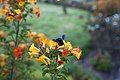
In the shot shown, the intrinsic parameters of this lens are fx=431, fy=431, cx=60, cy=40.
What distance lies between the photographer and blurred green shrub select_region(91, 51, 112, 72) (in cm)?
1092

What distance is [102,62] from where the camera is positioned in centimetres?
1094

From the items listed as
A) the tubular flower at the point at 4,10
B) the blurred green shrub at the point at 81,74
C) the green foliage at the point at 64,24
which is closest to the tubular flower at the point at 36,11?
the tubular flower at the point at 4,10

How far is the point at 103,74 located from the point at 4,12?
668 cm

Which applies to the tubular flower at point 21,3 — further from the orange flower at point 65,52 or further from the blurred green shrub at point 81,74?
the blurred green shrub at point 81,74

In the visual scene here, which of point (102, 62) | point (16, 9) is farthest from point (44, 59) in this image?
point (102, 62)

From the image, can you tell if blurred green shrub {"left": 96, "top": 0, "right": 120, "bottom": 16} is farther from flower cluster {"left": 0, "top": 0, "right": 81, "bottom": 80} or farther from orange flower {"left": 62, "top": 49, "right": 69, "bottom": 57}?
orange flower {"left": 62, "top": 49, "right": 69, "bottom": 57}

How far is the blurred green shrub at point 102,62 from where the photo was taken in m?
10.9

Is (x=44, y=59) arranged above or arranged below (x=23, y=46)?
above

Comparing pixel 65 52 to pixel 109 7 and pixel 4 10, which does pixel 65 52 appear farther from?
pixel 109 7

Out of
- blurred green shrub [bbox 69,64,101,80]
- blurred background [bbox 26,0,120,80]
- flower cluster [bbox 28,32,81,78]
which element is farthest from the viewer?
blurred background [bbox 26,0,120,80]

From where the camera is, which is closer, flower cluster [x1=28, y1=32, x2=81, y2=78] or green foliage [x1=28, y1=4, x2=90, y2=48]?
flower cluster [x1=28, y1=32, x2=81, y2=78]

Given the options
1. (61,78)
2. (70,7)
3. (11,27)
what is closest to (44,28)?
(70,7)

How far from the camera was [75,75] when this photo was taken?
9320 mm

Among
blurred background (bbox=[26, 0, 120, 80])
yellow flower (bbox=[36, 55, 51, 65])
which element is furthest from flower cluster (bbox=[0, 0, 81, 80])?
blurred background (bbox=[26, 0, 120, 80])
